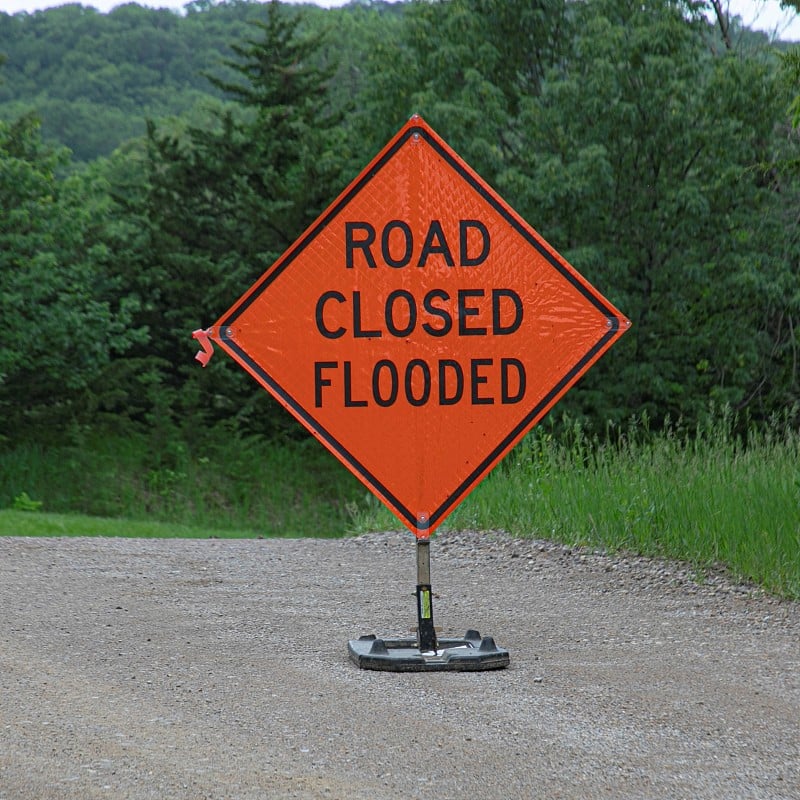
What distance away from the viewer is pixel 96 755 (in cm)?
409

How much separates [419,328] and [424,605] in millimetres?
1266

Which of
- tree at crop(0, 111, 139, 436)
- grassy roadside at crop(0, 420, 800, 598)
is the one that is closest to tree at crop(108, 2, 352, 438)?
tree at crop(0, 111, 139, 436)

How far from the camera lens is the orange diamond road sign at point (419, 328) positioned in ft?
18.3

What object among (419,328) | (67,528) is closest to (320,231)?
(419,328)

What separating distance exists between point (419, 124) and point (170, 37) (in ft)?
263

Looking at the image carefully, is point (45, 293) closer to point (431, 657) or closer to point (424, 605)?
point (424, 605)

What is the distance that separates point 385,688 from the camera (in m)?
5.13

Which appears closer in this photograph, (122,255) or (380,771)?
(380,771)

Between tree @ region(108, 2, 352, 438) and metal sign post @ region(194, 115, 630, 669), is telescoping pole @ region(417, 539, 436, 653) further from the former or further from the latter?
tree @ region(108, 2, 352, 438)

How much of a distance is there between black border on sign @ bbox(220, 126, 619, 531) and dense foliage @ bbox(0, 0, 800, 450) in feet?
53.2

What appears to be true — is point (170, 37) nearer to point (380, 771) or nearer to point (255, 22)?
point (255, 22)

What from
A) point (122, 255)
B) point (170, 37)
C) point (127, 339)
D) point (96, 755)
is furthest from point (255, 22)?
point (170, 37)

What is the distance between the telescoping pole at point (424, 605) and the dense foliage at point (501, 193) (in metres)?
16.6

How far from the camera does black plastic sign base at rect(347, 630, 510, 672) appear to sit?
18.0 feet
